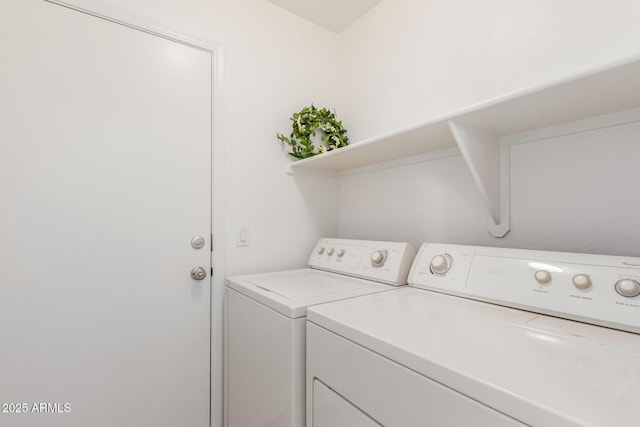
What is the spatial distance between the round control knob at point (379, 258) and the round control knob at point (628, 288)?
75 cm

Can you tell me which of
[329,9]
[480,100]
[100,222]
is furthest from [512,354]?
[329,9]

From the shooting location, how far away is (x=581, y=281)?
819 mm

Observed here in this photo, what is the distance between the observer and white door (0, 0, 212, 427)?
43.9 inches

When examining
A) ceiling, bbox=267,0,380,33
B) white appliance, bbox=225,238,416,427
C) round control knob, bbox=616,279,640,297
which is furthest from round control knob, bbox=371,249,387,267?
ceiling, bbox=267,0,380,33

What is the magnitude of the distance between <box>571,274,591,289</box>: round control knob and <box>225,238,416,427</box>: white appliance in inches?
22.7

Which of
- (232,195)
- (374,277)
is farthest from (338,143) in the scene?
(374,277)

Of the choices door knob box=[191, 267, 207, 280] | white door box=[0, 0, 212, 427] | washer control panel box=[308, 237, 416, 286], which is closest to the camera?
white door box=[0, 0, 212, 427]

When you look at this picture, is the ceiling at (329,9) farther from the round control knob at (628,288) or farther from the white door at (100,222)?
the round control knob at (628,288)

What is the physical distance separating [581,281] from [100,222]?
1.67m

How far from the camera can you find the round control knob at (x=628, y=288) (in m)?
0.75

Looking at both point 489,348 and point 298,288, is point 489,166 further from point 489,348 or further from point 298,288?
point 298,288

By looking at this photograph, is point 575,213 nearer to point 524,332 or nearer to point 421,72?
point 524,332

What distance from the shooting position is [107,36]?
129 centimetres

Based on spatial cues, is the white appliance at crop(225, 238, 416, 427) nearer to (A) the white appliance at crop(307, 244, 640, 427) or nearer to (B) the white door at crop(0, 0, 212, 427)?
(A) the white appliance at crop(307, 244, 640, 427)
